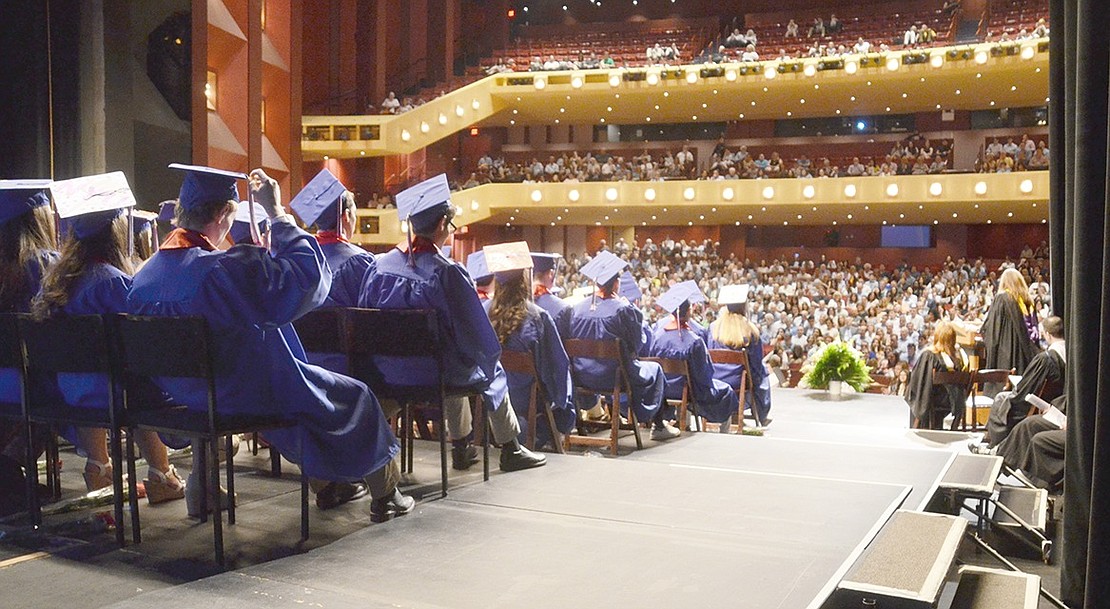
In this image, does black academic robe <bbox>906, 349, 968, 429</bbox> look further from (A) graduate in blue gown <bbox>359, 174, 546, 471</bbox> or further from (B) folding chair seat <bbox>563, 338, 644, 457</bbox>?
(A) graduate in blue gown <bbox>359, 174, 546, 471</bbox>

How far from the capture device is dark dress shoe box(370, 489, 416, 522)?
3936 mm

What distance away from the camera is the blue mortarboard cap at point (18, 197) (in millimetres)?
4102

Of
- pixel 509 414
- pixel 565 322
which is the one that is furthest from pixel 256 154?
pixel 509 414

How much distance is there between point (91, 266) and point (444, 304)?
1.61 m

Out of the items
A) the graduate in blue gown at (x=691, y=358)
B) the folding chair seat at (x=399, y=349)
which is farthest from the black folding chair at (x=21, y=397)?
the graduate in blue gown at (x=691, y=358)

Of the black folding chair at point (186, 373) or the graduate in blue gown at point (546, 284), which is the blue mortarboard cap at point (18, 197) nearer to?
the black folding chair at point (186, 373)

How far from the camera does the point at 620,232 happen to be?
27.6 m

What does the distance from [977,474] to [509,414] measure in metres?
2.66

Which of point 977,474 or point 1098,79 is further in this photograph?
point 977,474

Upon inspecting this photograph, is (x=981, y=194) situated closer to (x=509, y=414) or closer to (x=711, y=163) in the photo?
(x=711, y=163)

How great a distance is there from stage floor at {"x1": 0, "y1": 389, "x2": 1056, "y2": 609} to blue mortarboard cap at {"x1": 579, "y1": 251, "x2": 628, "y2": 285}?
6.84ft

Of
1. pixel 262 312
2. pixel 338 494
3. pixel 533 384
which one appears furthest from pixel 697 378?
pixel 262 312

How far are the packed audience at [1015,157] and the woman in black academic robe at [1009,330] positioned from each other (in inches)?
535

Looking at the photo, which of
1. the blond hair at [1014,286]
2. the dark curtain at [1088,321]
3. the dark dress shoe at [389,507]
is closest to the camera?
the dark curtain at [1088,321]
